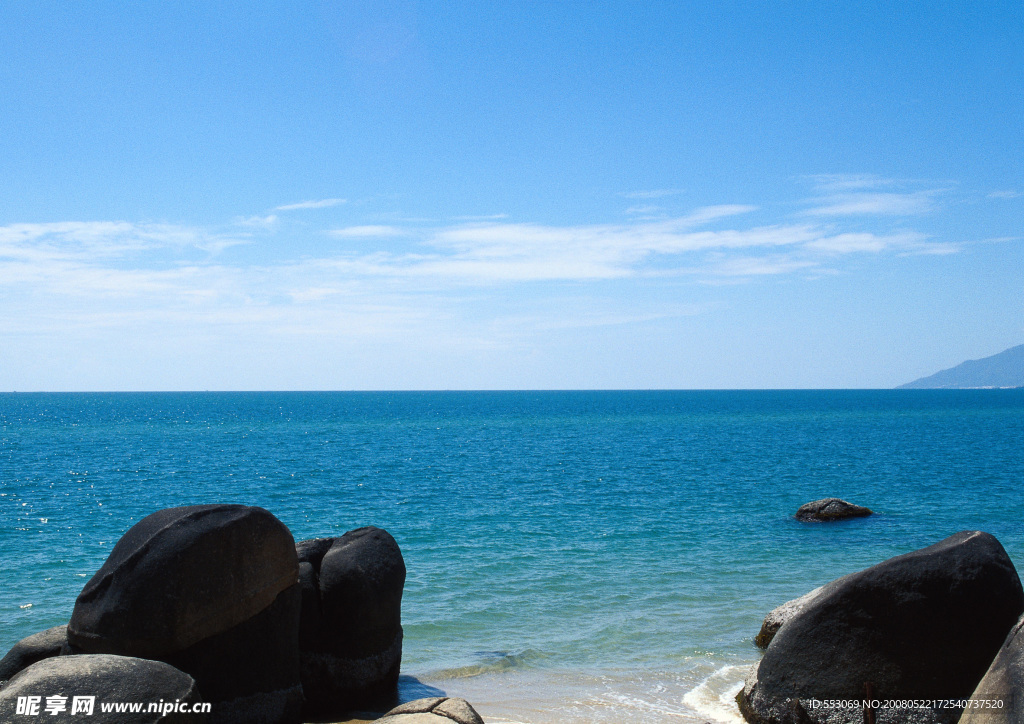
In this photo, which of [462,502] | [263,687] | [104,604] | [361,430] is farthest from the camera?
[361,430]

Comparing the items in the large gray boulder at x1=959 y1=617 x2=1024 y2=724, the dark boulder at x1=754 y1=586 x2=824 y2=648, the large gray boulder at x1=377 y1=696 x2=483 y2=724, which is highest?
the large gray boulder at x1=959 y1=617 x2=1024 y2=724

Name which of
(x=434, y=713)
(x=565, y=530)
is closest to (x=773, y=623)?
(x=434, y=713)

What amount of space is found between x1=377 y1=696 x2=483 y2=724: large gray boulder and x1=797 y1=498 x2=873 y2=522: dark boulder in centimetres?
2290

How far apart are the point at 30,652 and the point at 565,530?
18.2 meters

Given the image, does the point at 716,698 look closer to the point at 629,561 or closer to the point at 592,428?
the point at 629,561

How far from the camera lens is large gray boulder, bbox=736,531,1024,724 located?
9555 mm

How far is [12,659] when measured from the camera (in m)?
10.3

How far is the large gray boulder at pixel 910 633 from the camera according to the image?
9555 mm

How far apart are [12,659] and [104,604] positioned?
208cm

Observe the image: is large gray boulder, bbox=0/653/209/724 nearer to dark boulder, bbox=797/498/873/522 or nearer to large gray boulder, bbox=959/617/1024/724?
large gray boulder, bbox=959/617/1024/724

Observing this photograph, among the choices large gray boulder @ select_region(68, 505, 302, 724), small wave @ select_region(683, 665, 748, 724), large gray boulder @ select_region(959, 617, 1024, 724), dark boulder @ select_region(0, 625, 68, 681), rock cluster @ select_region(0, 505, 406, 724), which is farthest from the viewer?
small wave @ select_region(683, 665, 748, 724)

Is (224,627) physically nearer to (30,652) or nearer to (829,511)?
(30,652)

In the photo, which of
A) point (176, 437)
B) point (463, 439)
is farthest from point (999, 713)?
point (176, 437)

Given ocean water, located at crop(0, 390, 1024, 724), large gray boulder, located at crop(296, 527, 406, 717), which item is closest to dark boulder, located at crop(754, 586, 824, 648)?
ocean water, located at crop(0, 390, 1024, 724)
